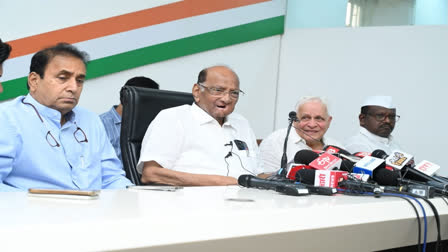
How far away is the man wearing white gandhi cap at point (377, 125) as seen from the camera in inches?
149

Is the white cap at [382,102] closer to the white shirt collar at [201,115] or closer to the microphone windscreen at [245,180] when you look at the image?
the white shirt collar at [201,115]

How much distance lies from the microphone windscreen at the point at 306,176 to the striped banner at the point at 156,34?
221 centimetres

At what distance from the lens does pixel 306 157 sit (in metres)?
1.85

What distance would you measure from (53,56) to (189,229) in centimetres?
155

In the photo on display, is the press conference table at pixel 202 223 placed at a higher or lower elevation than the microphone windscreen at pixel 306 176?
lower

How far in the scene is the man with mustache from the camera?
191cm

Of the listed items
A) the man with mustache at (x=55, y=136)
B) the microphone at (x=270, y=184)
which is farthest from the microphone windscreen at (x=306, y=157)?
the man with mustache at (x=55, y=136)

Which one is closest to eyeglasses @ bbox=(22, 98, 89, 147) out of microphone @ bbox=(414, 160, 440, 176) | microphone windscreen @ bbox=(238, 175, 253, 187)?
microphone windscreen @ bbox=(238, 175, 253, 187)

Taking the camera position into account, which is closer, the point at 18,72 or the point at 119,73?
the point at 18,72

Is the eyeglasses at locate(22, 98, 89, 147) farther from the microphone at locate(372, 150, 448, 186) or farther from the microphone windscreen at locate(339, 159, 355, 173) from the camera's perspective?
the microphone at locate(372, 150, 448, 186)

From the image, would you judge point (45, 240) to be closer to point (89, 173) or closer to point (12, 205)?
point (12, 205)

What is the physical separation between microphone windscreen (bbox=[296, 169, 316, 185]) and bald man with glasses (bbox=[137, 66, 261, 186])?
0.64 m

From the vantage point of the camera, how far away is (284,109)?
504 cm

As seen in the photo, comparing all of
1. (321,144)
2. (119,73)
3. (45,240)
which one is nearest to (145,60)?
(119,73)
